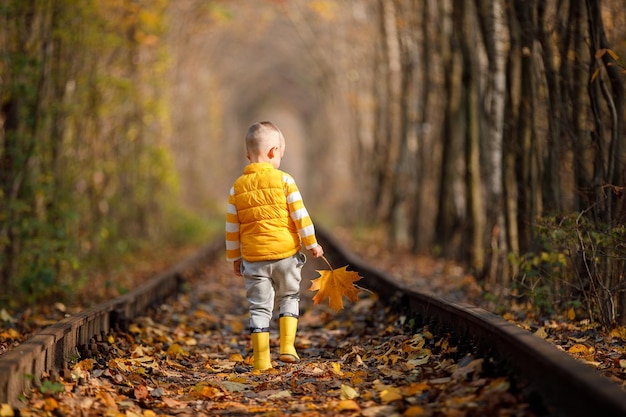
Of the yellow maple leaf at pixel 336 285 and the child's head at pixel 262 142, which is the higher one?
the child's head at pixel 262 142

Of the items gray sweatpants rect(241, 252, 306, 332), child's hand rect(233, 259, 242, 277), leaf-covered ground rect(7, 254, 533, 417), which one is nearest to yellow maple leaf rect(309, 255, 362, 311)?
gray sweatpants rect(241, 252, 306, 332)

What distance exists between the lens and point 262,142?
6.29 metres

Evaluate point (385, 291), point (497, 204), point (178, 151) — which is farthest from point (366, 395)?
point (178, 151)

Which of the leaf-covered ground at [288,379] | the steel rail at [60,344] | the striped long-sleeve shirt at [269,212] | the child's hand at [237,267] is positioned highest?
the striped long-sleeve shirt at [269,212]

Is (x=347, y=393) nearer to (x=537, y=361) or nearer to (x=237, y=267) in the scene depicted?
(x=537, y=361)

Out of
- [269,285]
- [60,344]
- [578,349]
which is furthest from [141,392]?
[578,349]

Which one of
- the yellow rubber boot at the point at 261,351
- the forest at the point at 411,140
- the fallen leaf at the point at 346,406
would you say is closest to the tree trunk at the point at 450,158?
the forest at the point at 411,140

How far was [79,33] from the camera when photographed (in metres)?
12.2

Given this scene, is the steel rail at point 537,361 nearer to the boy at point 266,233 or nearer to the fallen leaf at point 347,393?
the fallen leaf at point 347,393

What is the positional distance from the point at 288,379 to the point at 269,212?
1.17 m

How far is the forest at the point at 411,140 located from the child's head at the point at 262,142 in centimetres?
225

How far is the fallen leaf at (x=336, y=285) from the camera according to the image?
6.34m

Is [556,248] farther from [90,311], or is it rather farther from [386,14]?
[386,14]

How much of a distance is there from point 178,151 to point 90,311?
24.8m
